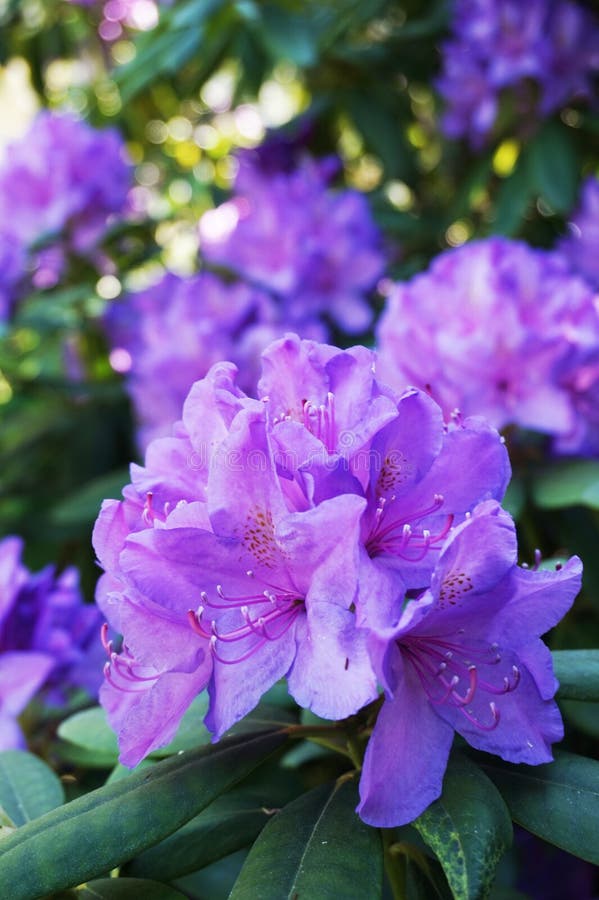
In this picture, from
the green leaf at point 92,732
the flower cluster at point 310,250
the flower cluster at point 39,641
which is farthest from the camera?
the flower cluster at point 310,250

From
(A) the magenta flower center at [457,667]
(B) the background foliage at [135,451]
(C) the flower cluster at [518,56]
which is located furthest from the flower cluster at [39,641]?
(C) the flower cluster at [518,56]

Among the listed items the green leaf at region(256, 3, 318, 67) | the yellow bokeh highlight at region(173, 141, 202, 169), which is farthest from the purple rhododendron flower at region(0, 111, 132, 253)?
the yellow bokeh highlight at region(173, 141, 202, 169)

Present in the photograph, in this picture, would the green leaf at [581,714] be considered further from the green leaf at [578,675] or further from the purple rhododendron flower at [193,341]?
the purple rhododendron flower at [193,341]

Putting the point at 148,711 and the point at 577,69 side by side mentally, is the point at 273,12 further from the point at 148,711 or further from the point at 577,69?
the point at 148,711

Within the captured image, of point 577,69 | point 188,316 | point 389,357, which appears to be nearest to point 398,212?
point 577,69

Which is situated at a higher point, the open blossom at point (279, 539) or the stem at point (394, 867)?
the open blossom at point (279, 539)
